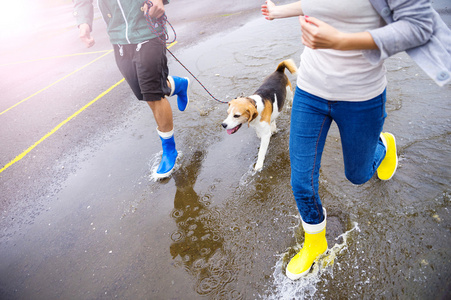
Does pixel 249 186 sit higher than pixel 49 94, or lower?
higher

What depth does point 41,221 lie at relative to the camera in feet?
9.92

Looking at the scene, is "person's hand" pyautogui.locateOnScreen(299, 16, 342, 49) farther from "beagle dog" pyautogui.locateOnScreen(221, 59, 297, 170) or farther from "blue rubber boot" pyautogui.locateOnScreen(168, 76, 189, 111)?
"blue rubber boot" pyautogui.locateOnScreen(168, 76, 189, 111)

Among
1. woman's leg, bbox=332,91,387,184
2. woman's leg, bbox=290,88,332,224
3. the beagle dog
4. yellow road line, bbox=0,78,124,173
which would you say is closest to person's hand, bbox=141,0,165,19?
the beagle dog

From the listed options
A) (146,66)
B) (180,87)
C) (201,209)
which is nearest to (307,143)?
(201,209)

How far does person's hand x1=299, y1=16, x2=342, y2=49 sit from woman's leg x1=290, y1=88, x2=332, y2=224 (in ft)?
1.31

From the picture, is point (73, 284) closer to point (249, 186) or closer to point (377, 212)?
point (249, 186)

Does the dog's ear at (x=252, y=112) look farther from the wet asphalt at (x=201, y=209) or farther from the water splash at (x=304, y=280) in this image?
the water splash at (x=304, y=280)

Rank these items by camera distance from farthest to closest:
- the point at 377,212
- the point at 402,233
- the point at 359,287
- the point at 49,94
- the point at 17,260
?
the point at 49,94 < the point at 17,260 < the point at 377,212 < the point at 402,233 < the point at 359,287

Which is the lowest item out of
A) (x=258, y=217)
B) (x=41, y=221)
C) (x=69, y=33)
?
(x=69, y=33)

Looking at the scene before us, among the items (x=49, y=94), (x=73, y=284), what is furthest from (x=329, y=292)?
(x=49, y=94)

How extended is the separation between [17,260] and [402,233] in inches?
138

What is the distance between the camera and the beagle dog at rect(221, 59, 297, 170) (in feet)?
8.95

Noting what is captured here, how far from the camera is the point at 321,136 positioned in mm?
1637

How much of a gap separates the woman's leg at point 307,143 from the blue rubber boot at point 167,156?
180 centimetres
